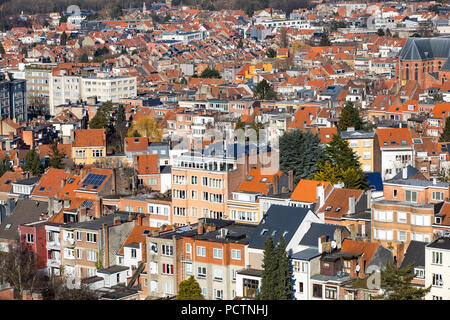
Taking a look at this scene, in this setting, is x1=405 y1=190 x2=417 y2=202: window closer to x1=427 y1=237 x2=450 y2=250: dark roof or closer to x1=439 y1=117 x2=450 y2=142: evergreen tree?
x1=427 y1=237 x2=450 y2=250: dark roof

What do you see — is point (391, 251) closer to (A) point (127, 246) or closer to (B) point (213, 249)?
(B) point (213, 249)

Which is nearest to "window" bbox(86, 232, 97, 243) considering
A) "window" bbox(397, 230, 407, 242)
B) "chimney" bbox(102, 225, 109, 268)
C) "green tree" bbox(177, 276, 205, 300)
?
"chimney" bbox(102, 225, 109, 268)

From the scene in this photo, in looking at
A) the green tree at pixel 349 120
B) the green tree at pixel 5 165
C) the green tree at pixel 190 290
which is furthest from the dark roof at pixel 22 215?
the green tree at pixel 349 120

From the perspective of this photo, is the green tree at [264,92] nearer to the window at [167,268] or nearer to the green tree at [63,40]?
the window at [167,268]

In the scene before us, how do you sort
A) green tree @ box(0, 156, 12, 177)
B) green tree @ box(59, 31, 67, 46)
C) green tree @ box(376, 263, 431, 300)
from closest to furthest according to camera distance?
green tree @ box(376, 263, 431, 300), green tree @ box(0, 156, 12, 177), green tree @ box(59, 31, 67, 46)

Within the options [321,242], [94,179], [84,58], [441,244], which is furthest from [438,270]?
[84,58]

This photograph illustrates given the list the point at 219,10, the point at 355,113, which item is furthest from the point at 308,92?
the point at 219,10

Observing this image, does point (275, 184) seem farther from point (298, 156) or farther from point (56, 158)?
point (56, 158)

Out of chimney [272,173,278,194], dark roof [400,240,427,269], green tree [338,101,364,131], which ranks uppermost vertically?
green tree [338,101,364,131]
